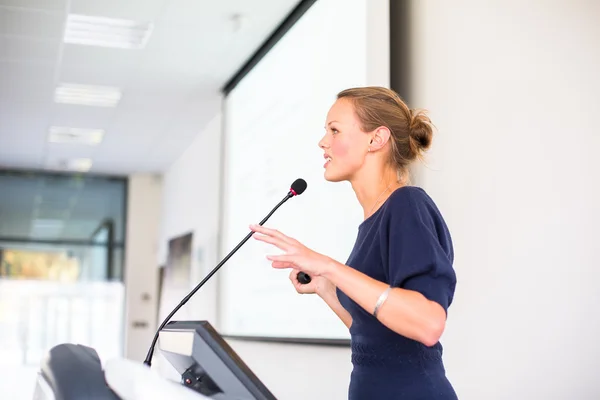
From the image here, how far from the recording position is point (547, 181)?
7.58ft

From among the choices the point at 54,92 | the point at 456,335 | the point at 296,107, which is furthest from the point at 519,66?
the point at 54,92

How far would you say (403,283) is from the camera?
133 cm

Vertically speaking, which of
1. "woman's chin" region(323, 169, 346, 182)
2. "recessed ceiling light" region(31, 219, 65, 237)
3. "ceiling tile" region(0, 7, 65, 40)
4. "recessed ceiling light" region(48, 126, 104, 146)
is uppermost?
"ceiling tile" region(0, 7, 65, 40)

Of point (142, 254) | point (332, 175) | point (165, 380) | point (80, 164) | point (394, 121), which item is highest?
point (80, 164)

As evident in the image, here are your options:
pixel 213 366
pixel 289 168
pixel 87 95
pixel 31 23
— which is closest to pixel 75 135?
pixel 87 95

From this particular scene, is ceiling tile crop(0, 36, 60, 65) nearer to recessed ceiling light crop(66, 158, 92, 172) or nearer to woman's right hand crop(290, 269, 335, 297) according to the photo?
recessed ceiling light crop(66, 158, 92, 172)

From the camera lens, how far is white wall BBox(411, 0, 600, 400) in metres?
2.17

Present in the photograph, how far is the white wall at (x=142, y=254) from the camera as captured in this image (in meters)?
9.07

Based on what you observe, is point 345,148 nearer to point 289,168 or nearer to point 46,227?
point 289,168

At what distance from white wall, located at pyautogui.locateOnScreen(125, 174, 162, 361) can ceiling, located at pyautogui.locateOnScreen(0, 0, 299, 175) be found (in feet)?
3.52

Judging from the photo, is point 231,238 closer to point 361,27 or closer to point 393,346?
point 361,27

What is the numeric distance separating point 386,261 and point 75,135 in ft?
21.3

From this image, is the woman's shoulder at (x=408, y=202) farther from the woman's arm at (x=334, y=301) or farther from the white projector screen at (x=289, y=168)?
the white projector screen at (x=289, y=168)

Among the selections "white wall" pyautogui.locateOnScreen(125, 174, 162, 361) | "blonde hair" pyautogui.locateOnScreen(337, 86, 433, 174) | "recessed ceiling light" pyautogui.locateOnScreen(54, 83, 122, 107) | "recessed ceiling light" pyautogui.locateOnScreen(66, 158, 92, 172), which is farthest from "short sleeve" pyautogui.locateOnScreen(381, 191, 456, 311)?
"white wall" pyautogui.locateOnScreen(125, 174, 162, 361)
